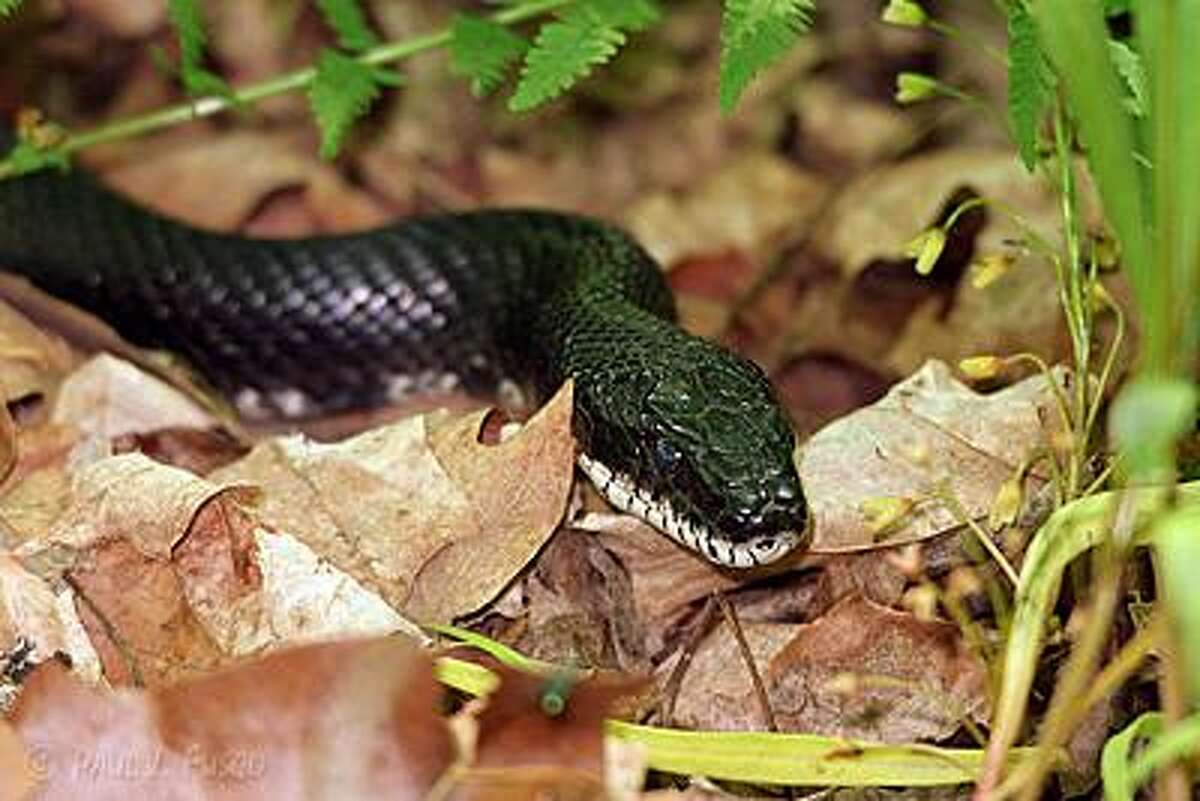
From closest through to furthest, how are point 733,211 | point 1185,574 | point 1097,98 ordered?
point 1185,574 < point 1097,98 < point 733,211

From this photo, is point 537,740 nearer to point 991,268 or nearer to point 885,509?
point 885,509

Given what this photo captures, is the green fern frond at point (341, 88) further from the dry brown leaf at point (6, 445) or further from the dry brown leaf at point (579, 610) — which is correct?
the dry brown leaf at point (579, 610)

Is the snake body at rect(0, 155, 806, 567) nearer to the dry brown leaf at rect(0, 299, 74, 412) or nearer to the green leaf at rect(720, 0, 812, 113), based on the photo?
the dry brown leaf at rect(0, 299, 74, 412)

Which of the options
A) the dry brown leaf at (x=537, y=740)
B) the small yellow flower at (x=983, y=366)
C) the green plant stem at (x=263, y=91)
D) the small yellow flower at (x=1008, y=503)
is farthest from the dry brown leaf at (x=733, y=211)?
the dry brown leaf at (x=537, y=740)

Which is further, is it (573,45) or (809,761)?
(573,45)

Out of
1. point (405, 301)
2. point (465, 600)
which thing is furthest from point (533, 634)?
point (405, 301)

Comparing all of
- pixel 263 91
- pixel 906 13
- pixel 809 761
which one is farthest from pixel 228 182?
pixel 809 761
